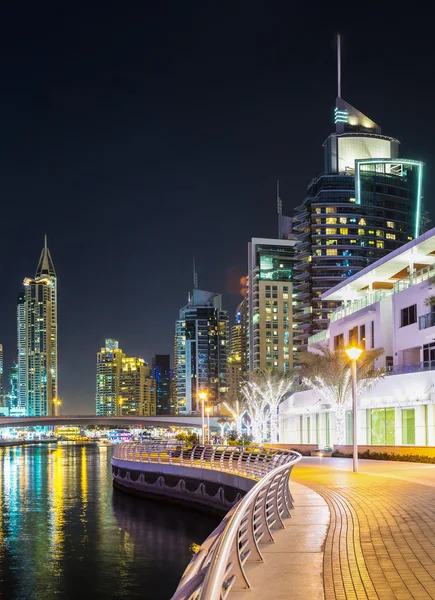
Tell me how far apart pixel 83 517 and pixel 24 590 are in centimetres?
1696

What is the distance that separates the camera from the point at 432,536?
14.0 metres

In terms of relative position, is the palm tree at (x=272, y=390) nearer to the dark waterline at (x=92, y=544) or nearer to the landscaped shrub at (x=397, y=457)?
the dark waterline at (x=92, y=544)

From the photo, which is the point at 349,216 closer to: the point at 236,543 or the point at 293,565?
the point at 293,565

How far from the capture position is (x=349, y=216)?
166250 mm

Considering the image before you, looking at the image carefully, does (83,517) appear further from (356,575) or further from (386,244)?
(386,244)

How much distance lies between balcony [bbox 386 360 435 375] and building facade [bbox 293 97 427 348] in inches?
3742

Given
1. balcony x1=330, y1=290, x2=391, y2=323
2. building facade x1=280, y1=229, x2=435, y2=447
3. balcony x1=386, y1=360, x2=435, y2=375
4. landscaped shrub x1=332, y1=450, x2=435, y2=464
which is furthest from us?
balcony x1=330, y1=290, x2=391, y2=323

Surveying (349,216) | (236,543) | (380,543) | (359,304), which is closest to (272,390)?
(359,304)

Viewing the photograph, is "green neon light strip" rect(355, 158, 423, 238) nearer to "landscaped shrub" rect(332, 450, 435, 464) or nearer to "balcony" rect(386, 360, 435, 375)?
"balcony" rect(386, 360, 435, 375)

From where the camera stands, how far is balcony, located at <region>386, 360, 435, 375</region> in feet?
176

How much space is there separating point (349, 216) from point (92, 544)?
144m

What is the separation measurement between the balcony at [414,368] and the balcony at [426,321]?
11.2 ft

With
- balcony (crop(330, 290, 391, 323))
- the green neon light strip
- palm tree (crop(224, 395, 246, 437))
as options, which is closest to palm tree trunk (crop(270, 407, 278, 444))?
balcony (crop(330, 290, 391, 323))

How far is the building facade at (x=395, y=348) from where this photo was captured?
54531 millimetres
